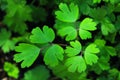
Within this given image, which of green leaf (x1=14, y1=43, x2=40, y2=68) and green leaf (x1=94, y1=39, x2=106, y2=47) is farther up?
green leaf (x1=14, y1=43, x2=40, y2=68)

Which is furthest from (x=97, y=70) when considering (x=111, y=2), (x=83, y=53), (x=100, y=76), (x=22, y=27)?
(x=22, y=27)

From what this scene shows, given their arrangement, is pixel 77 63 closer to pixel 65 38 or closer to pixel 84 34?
pixel 84 34

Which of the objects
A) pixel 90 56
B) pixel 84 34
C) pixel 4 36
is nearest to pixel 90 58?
pixel 90 56

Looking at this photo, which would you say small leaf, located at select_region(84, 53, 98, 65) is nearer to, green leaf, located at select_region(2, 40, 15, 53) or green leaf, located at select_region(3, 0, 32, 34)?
green leaf, located at select_region(3, 0, 32, 34)

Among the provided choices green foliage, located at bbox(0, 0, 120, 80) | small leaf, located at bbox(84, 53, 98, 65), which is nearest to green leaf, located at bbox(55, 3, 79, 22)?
green foliage, located at bbox(0, 0, 120, 80)

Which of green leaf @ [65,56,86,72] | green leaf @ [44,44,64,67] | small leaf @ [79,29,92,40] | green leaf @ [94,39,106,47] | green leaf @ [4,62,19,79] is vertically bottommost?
green leaf @ [4,62,19,79]

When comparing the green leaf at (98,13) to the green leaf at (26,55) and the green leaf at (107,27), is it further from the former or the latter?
the green leaf at (26,55)

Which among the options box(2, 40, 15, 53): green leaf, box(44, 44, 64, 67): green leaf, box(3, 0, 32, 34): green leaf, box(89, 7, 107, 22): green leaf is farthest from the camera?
box(2, 40, 15, 53): green leaf
